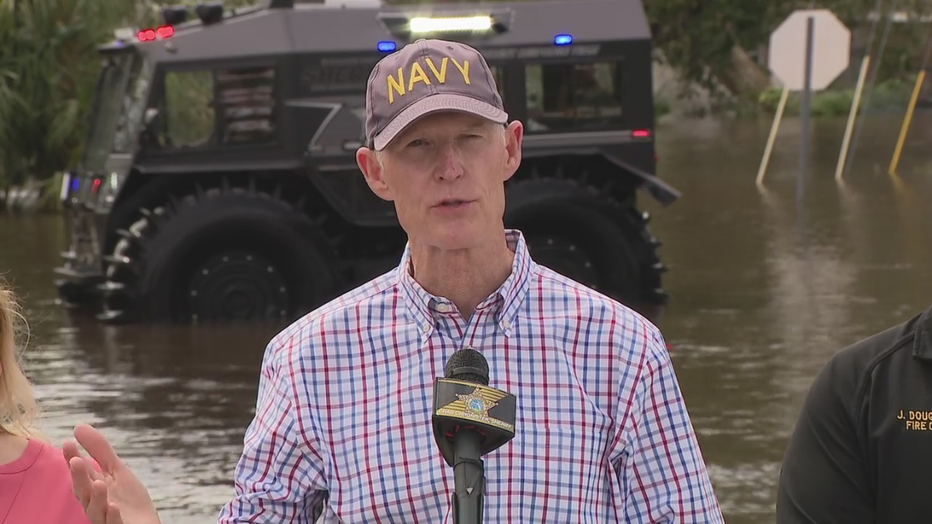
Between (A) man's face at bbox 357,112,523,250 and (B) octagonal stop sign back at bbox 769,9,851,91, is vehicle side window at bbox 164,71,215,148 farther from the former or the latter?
(B) octagonal stop sign back at bbox 769,9,851,91

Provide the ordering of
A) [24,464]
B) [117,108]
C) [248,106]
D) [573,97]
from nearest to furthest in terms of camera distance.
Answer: [24,464]
[248,106]
[573,97]
[117,108]

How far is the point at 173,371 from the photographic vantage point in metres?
11.0

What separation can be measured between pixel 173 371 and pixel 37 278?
516 centimetres

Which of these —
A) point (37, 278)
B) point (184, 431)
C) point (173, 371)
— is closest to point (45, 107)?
point (37, 278)

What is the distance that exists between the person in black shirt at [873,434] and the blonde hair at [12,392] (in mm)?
1601

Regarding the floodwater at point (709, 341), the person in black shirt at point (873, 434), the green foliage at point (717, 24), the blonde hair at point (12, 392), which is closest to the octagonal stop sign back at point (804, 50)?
the floodwater at point (709, 341)

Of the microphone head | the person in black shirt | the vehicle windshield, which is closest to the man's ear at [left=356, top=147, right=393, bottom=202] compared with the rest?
the microphone head

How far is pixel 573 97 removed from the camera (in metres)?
13.0

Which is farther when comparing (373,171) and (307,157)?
(307,157)

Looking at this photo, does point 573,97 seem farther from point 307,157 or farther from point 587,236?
point 307,157

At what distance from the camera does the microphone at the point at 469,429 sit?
2.12 meters

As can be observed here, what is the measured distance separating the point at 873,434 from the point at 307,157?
9.98 metres

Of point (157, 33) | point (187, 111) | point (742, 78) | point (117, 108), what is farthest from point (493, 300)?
point (742, 78)

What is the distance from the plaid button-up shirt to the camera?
258 centimetres
